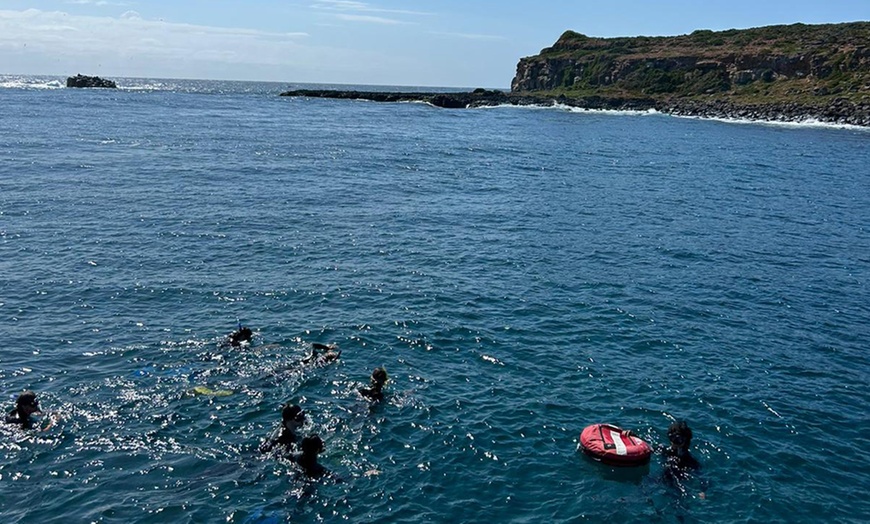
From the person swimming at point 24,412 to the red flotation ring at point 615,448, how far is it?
53.7ft

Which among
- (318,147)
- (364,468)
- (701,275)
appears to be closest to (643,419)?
(364,468)

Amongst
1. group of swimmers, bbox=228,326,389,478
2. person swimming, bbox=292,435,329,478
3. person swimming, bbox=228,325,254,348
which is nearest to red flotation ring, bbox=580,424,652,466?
Result: group of swimmers, bbox=228,326,389,478

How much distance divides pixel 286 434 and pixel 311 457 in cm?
143

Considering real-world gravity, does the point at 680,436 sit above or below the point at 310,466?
above

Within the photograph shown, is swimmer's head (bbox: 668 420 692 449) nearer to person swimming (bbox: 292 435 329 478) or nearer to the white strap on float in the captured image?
the white strap on float

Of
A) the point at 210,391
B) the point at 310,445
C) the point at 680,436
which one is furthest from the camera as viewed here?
the point at 210,391

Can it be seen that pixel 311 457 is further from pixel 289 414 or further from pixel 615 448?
pixel 615 448

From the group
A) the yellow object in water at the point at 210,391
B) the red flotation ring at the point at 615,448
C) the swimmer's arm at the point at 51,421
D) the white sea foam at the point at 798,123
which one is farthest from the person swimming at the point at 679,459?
the white sea foam at the point at 798,123

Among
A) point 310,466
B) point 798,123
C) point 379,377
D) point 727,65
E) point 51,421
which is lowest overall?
point 51,421

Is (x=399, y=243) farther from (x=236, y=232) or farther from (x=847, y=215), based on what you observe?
(x=847, y=215)

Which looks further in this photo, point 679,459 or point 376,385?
point 376,385

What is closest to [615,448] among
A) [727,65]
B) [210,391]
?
[210,391]

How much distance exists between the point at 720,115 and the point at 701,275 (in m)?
109

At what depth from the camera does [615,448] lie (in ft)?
Answer: 59.8
